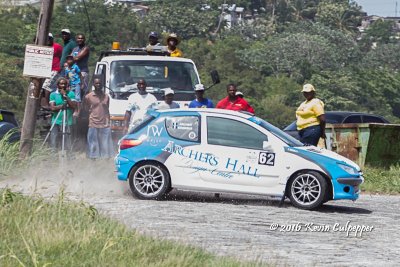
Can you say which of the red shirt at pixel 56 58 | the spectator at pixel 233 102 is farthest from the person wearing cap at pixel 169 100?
the red shirt at pixel 56 58

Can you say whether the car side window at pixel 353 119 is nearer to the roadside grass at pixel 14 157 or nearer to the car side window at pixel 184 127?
the roadside grass at pixel 14 157

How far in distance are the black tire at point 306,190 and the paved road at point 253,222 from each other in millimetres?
160

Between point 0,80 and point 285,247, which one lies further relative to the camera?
point 0,80

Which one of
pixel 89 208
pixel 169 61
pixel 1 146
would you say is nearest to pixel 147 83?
pixel 169 61

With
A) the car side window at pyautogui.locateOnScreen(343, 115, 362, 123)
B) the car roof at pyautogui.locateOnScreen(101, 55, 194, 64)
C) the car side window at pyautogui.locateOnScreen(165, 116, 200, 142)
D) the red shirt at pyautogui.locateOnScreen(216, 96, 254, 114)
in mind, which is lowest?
the car side window at pyautogui.locateOnScreen(165, 116, 200, 142)

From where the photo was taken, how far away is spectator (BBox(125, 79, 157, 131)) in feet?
67.1

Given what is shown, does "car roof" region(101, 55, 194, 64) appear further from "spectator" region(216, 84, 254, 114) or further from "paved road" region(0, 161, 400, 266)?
"paved road" region(0, 161, 400, 266)

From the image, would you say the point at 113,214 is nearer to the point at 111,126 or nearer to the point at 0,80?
the point at 111,126

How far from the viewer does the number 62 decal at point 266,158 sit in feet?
54.4

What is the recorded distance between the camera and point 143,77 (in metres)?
21.8

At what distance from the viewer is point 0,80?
75.9 meters

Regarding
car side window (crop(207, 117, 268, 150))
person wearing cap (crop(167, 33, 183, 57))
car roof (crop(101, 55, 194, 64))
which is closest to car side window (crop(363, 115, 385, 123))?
person wearing cap (crop(167, 33, 183, 57))

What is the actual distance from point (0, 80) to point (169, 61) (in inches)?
2184

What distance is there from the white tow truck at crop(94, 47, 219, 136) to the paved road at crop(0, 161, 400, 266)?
2.13 metres
